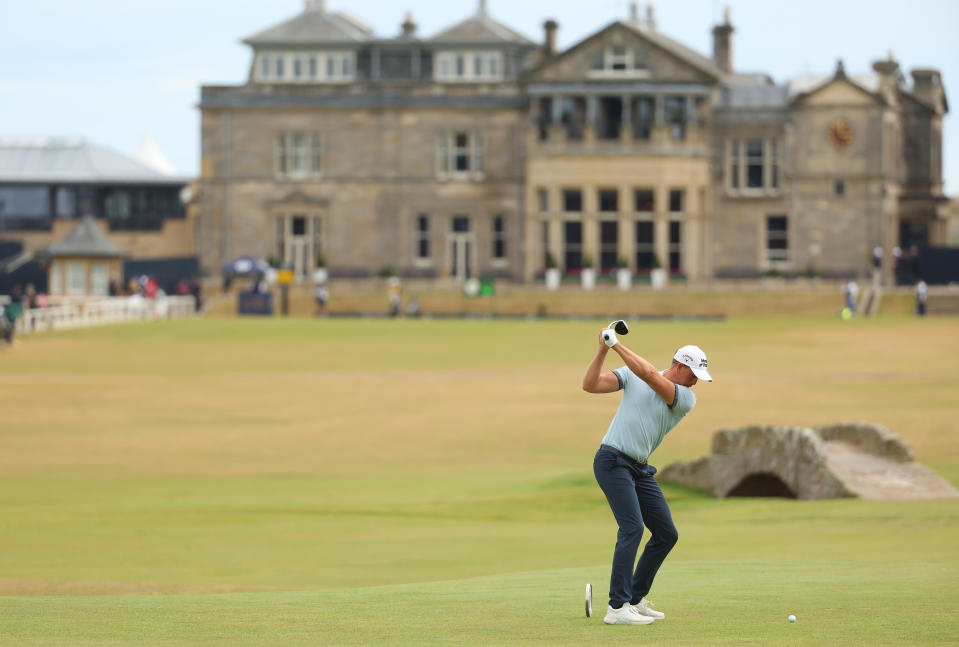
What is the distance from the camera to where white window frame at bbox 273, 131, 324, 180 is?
270 ft

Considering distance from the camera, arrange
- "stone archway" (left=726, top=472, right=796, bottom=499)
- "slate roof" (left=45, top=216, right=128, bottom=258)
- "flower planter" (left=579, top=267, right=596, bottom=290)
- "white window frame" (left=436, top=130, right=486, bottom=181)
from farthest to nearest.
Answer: "white window frame" (left=436, top=130, right=486, bottom=181)
"flower planter" (left=579, top=267, right=596, bottom=290)
"slate roof" (left=45, top=216, right=128, bottom=258)
"stone archway" (left=726, top=472, right=796, bottom=499)

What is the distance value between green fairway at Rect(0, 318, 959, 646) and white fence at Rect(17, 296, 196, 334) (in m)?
8.76

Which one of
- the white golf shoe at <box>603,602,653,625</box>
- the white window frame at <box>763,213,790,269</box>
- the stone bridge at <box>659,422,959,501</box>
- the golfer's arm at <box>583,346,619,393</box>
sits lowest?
the stone bridge at <box>659,422,959,501</box>

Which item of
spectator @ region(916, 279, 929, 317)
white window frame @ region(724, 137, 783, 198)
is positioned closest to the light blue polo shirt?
spectator @ region(916, 279, 929, 317)

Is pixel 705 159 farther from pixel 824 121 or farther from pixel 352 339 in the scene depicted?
pixel 352 339

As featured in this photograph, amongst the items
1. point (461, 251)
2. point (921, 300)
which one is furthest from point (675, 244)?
point (921, 300)

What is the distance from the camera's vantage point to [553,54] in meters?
84.5

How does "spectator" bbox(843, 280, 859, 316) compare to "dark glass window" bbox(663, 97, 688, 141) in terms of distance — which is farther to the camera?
"dark glass window" bbox(663, 97, 688, 141)

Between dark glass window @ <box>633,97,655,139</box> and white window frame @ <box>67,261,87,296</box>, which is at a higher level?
dark glass window @ <box>633,97,655,139</box>

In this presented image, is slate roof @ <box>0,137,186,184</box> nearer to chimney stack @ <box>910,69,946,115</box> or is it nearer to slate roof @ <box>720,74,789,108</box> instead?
slate roof @ <box>720,74,789,108</box>

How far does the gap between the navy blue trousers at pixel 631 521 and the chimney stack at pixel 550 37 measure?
74244mm

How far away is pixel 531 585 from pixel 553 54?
236 feet

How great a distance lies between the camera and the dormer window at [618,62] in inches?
3088

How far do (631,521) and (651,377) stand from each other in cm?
103
